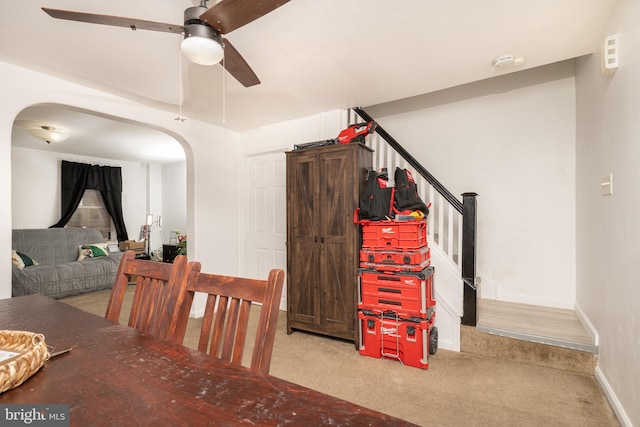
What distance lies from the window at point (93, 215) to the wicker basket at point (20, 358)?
6439mm

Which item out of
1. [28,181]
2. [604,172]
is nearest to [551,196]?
[604,172]

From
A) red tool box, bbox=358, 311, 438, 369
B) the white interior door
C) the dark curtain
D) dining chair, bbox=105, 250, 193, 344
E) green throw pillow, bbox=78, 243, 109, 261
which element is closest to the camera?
dining chair, bbox=105, 250, 193, 344

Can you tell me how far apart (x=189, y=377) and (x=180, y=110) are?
3.25 meters

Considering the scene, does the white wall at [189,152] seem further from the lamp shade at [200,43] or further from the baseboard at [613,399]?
the baseboard at [613,399]

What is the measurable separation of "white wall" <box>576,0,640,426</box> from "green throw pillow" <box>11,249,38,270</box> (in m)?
6.35

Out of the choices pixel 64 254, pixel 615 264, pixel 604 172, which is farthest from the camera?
pixel 64 254

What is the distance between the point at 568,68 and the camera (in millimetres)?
2934

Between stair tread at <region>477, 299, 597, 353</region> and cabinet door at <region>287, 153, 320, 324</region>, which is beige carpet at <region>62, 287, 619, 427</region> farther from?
cabinet door at <region>287, 153, 320, 324</region>

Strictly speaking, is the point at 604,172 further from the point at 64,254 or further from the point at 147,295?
the point at 64,254

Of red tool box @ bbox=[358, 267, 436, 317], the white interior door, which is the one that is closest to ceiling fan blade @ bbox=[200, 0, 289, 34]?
red tool box @ bbox=[358, 267, 436, 317]

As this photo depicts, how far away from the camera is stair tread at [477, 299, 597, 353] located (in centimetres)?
230

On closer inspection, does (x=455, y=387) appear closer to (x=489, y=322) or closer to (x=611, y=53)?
(x=489, y=322)

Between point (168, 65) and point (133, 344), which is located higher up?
point (168, 65)

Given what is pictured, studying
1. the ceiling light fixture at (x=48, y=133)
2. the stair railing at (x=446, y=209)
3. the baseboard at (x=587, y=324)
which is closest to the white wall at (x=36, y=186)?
the ceiling light fixture at (x=48, y=133)
